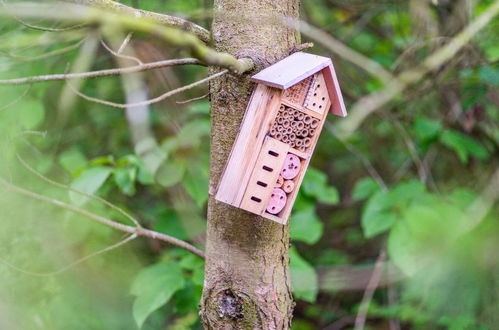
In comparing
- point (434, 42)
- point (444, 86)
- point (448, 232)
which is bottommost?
point (448, 232)

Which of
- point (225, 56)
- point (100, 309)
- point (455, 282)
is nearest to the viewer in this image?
point (225, 56)

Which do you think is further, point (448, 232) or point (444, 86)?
point (444, 86)

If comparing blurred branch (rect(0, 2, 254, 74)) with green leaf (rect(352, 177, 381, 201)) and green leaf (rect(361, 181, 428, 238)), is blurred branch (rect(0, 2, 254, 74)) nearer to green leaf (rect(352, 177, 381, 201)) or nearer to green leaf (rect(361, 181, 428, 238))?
green leaf (rect(361, 181, 428, 238))

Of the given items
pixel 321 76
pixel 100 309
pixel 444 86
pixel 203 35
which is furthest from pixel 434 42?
pixel 100 309

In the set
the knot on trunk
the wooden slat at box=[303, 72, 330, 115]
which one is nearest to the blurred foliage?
the knot on trunk

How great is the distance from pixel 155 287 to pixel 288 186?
25.4 inches

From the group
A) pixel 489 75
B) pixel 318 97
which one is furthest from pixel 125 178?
pixel 489 75

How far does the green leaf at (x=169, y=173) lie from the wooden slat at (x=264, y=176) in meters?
0.71

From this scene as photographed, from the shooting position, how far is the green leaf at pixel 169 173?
1.94 metres

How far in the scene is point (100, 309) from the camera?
2.10m

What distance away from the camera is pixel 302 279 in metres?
1.95

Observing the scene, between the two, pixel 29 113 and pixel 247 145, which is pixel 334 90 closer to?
pixel 247 145

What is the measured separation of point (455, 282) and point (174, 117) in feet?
4.40

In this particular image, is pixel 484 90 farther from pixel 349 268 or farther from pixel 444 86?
pixel 349 268
